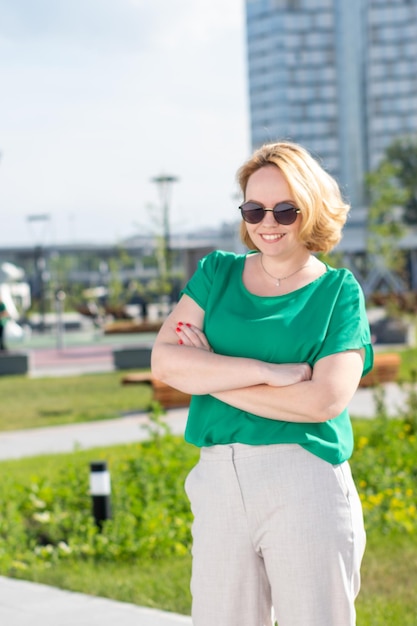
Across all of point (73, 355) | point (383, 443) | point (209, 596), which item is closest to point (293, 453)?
point (209, 596)

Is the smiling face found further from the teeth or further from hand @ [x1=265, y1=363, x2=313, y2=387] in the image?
hand @ [x1=265, y1=363, x2=313, y2=387]

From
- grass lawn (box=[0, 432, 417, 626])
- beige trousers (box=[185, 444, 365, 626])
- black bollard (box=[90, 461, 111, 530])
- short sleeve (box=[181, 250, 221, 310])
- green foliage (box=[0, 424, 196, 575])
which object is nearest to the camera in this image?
beige trousers (box=[185, 444, 365, 626])

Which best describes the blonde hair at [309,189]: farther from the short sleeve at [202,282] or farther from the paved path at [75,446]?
the paved path at [75,446]

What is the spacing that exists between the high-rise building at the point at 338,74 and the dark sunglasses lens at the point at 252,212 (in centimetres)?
13597

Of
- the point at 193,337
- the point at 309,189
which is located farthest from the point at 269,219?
the point at 193,337

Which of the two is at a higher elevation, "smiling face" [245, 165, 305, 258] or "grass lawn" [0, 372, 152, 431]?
"smiling face" [245, 165, 305, 258]

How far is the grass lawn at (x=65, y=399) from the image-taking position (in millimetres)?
14688

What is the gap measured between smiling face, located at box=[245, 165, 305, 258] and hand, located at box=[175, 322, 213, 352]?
28cm

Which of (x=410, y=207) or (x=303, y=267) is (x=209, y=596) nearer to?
(x=303, y=267)

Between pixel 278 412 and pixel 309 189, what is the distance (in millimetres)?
597

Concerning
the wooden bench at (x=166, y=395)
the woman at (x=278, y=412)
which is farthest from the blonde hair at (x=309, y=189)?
the wooden bench at (x=166, y=395)

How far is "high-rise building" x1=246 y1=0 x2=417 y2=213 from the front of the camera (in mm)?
141750

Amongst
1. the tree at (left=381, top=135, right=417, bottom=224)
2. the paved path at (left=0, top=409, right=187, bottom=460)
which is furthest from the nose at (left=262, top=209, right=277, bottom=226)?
the tree at (left=381, top=135, right=417, bottom=224)

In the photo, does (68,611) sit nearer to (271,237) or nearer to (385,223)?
(271,237)
